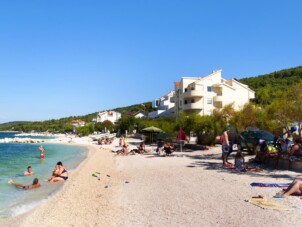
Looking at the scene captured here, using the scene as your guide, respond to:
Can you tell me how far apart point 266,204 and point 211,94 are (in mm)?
48642

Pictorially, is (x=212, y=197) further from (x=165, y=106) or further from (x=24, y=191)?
(x=165, y=106)

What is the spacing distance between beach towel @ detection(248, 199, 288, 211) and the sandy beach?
0.51 ft

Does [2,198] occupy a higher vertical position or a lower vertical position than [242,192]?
lower

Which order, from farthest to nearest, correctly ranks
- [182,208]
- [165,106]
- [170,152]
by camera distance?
[165,106]
[170,152]
[182,208]

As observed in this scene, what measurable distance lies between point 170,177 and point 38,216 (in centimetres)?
580

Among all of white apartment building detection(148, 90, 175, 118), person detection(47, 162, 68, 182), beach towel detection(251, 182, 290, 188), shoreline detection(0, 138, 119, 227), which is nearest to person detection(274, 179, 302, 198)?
beach towel detection(251, 182, 290, 188)

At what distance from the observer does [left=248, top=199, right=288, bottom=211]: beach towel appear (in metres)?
8.08

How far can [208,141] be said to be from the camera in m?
30.0

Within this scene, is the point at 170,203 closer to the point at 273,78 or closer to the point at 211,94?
the point at 211,94

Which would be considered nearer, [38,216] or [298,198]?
[298,198]

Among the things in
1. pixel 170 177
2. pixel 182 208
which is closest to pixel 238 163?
pixel 170 177

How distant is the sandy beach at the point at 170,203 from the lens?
25.1ft

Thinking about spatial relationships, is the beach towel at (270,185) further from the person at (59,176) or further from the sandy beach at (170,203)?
the person at (59,176)

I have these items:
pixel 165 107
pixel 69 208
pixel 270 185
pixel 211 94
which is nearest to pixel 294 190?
pixel 270 185
